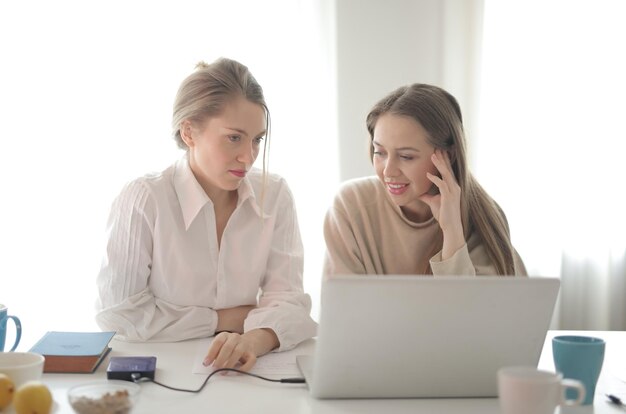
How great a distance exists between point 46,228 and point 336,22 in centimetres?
141

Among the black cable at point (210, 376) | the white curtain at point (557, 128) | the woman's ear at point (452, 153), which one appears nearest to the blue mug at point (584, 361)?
the black cable at point (210, 376)

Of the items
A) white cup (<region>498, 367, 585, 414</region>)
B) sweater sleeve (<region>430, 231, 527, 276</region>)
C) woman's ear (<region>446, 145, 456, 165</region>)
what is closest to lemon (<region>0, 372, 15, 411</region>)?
Result: white cup (<region>498, 367, 585, 414</region>)

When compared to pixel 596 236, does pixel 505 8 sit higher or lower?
higher

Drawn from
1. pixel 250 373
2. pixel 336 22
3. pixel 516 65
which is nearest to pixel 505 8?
pixel 516 65

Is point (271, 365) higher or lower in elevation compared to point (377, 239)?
lower

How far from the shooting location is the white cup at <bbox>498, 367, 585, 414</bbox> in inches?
41.4

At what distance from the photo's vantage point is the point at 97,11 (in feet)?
10.0

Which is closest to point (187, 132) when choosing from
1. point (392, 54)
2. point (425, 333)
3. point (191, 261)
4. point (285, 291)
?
point (191, 261)

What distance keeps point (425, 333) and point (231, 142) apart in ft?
2.84

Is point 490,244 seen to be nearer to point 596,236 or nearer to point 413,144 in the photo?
point 413,144

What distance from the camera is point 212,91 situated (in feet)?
6.35

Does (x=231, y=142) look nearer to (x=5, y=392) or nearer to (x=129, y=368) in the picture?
(x=129, y=368)

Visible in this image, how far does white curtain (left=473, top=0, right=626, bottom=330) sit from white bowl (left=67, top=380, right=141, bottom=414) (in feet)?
8.17

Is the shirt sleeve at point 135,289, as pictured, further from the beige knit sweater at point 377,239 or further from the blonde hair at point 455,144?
the blonde hair at point 455,144
